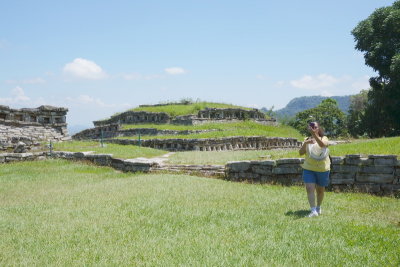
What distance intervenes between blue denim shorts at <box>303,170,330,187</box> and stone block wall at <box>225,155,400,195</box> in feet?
10.1

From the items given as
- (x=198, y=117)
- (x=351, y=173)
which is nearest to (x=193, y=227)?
(x=351, y=173)

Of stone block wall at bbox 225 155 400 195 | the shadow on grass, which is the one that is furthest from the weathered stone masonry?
the shadow on grass

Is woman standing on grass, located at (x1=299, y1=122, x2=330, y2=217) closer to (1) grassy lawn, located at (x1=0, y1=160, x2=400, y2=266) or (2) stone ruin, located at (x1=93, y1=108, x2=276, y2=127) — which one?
(1) grassy lawn, located at (x1=0, y1=160, x2=400, y2=266)

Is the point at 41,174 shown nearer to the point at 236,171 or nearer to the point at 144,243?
the point at 236,171

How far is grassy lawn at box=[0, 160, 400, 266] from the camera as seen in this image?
213 inches

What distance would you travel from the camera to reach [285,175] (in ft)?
39.4

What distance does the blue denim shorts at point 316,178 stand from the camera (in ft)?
26.5

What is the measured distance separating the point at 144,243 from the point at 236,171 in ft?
24.7

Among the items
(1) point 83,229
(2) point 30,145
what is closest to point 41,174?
(2) point 30,145

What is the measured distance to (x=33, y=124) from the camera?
88.3ft

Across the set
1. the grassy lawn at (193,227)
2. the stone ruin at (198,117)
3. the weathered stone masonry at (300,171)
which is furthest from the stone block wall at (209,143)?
the grassy lawn at (193,227)

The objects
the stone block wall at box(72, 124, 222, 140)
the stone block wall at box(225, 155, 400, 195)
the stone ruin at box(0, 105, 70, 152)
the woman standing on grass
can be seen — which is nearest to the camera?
the woman standing on grass

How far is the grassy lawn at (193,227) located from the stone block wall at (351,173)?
0.70 m

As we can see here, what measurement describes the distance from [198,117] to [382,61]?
695 inches
